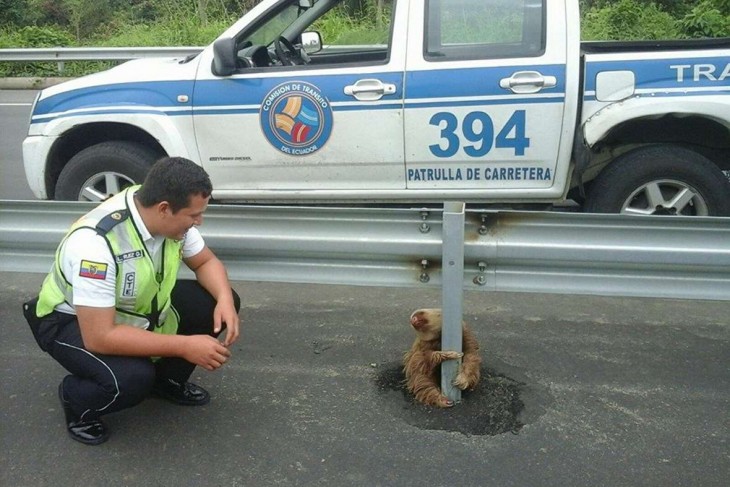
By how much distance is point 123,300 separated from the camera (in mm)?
2955

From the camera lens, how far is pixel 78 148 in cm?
546

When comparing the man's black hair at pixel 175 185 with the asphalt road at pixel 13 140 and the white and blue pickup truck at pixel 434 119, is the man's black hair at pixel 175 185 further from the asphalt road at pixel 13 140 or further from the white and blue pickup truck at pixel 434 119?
the asphalt road at pixel 13 140

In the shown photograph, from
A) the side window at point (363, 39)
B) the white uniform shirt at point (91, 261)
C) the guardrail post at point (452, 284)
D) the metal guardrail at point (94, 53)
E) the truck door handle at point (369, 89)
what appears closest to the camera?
the white uniform shirt at point (91, 261)

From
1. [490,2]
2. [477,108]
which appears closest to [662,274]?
[477,108]

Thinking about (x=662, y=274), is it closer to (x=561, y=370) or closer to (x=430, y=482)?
(x=561, y=370)

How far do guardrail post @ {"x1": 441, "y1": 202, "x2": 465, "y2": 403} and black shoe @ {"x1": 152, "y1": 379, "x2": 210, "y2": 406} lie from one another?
1.05 meters

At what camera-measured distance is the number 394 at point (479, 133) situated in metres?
4.76

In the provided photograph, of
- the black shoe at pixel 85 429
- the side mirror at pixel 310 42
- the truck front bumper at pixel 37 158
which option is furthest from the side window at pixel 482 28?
the black shoe at pixel 85 429

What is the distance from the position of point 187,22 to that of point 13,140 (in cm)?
727

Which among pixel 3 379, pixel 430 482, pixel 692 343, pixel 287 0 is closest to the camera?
pixel 430 482

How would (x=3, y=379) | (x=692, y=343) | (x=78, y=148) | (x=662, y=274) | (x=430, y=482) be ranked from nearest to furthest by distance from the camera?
(x=430, y=482)
(x=662, y=274)
(x=3, y=379)
(x=692, y=343)
(x=78, y=148)

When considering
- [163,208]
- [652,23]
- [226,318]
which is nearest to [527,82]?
[226,318]

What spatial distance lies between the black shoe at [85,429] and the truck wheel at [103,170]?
226cm

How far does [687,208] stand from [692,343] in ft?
3.71
